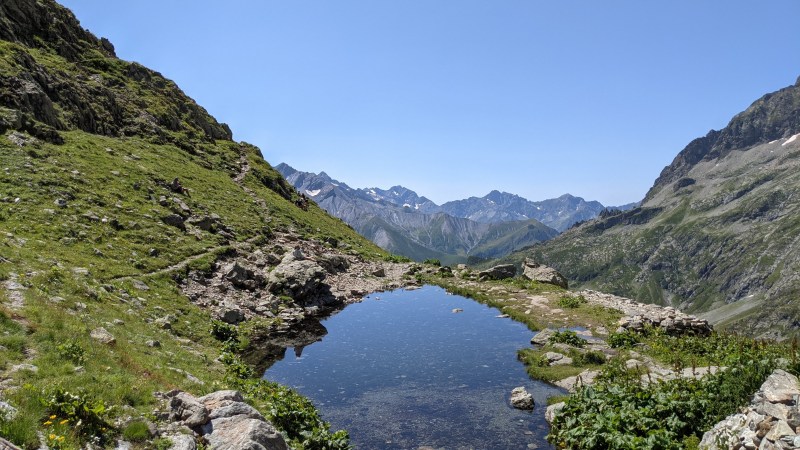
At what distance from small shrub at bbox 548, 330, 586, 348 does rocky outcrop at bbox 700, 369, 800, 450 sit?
17.7 m

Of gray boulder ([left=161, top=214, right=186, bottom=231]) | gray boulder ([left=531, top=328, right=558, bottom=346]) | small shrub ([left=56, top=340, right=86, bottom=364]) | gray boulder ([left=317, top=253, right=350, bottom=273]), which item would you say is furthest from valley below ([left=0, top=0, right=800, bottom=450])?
gray boulder ([left=317, top=253, right=350, bottom=273])

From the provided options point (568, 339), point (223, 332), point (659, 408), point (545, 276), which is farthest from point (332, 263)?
point (659, 408)

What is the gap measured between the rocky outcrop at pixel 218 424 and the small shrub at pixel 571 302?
3818 cm

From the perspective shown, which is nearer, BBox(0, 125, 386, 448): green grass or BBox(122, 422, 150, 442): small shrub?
BBox(122, 422, 150, 442): small shrub

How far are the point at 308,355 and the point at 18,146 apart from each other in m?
38.3

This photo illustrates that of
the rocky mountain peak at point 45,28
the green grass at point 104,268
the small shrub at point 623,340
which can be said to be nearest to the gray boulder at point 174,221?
the green grass at point 104,268

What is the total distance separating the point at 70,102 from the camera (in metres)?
64.7

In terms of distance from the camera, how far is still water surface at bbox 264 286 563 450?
71.0 feet

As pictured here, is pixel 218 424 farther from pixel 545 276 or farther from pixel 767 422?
pixel 545 276

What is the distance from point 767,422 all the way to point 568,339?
20.4 m

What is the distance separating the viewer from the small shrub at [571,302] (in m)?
46.5

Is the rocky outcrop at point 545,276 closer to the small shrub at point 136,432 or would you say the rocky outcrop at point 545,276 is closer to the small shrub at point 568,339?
the small shrub at point 568,339

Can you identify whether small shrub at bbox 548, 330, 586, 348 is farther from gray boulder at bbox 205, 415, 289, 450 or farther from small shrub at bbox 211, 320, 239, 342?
gray boulder at bbox 205, 415, 289, 450

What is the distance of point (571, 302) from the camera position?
46.9 m
